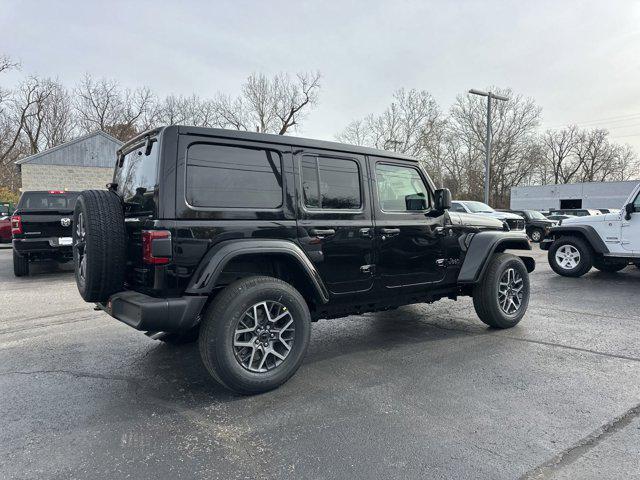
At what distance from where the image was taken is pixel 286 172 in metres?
3.73

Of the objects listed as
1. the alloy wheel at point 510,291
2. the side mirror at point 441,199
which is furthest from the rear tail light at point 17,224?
the alloy wheel at point 510,291

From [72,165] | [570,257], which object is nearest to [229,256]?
[570,257]

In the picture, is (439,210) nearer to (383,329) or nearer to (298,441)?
(383,329)

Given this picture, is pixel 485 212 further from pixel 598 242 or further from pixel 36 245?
pixel 36 245

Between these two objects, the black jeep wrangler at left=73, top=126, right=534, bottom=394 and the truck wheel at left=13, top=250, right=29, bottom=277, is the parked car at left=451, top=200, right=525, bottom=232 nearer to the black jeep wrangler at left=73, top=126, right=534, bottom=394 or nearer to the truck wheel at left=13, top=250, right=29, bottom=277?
the truck wheel at left=13, top=250, right=29, bottom=277

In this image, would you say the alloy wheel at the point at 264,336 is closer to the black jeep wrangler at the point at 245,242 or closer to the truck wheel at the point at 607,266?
the black jeep wrangler at the point at 245,242

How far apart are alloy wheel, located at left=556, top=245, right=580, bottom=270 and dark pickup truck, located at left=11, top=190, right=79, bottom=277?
10.4m

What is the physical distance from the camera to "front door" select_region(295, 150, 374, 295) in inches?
149

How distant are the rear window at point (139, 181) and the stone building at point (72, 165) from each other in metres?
26.0

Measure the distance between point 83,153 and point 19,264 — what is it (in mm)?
20596

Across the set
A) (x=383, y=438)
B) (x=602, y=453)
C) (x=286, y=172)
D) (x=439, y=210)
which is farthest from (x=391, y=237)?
(x=602, y=453)

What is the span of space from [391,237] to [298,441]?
2.19 m

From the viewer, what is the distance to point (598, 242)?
9.27 meters

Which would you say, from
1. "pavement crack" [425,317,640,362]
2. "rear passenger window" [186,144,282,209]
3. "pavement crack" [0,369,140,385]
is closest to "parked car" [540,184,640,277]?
"pavement crack" [425,317,640,362]
